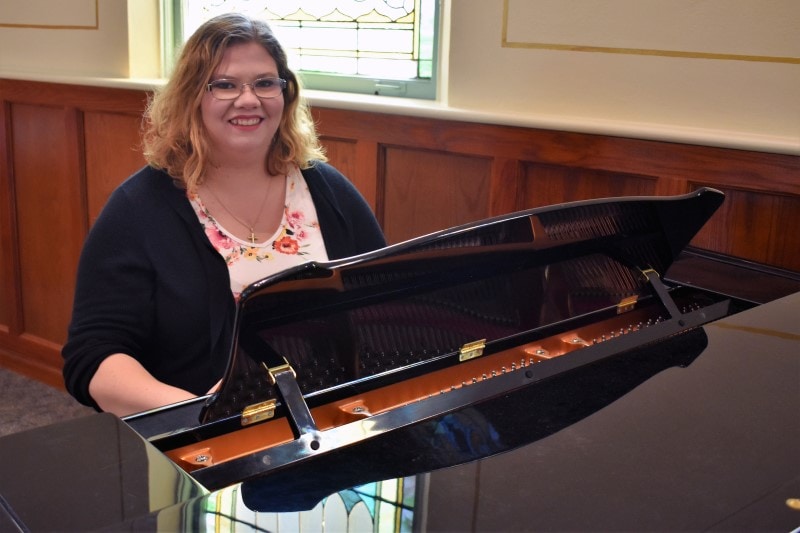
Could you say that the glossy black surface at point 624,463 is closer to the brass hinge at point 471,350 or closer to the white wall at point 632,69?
the brass hinge at point 471,350

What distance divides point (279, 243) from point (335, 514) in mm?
1136

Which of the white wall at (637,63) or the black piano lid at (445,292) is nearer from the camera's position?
the black piano lid at (445,292)

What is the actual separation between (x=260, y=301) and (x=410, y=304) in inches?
10.9

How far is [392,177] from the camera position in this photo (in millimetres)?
2658

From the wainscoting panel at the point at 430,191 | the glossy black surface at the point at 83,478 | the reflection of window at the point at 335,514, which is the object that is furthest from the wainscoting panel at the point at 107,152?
the reflection of window at the point at 335,514

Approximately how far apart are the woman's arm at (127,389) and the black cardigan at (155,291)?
0.14 feet

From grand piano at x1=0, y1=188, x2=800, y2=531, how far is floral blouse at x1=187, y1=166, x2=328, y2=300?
2.12 ft

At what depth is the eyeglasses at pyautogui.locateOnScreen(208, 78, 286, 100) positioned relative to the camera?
1937 millimetres

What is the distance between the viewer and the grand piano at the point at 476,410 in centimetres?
89

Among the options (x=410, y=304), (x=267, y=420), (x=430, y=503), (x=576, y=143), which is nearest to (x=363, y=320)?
(x=410, y=304)

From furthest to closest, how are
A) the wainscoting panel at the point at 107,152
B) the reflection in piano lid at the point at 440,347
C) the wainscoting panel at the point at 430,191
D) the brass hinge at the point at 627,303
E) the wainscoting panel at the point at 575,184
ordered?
the wainscoting panel at the point at 107,152 → the wainscoting panel at the point at 430,191 → the wainscoting panel at the point at 575,184 → the brass hinge at the point at 627,303 → the reflection in piano lid at the point at 440,347

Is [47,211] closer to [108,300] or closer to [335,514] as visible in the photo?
[108,300]

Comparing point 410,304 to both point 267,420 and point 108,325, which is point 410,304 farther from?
point 108,325

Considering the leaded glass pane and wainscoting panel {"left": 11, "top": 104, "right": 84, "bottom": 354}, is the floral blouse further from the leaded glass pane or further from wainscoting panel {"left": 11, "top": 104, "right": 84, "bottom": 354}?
wainscoting panel {"left": 11, "top": 104, "right": 84, "bottom": 354}
